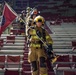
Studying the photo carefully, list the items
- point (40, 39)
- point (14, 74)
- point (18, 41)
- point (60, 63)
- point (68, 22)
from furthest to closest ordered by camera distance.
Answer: point (68, 22) → point (18, 41) → point (60, 63) → point (14, 74) → point (40, 39)

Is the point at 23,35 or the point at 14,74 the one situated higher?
the point at 23,35

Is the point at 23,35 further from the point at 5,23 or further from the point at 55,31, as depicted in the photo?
the point at 5,23

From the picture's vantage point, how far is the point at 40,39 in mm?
6309

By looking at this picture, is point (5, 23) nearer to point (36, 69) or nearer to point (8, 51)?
point (8, 51)

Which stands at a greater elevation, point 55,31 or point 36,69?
point 55,31

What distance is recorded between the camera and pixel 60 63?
25.7 ft

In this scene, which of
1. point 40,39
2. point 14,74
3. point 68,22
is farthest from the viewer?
point 68,22

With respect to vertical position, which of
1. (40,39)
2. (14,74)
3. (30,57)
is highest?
(40,39)

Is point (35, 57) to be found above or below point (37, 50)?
below

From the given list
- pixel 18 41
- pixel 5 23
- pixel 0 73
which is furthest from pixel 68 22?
pixel 0 73

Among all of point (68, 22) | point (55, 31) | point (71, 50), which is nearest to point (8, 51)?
point (71, 50)

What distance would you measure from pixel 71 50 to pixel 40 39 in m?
3.85

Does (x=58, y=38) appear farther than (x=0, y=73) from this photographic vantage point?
Yes

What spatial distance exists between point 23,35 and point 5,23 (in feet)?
13.8
